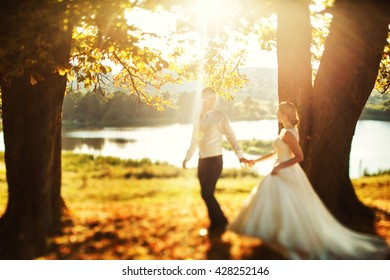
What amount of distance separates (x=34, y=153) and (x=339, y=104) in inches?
263

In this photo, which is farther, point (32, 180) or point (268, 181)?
point (32, 180)

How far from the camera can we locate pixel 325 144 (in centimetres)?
931

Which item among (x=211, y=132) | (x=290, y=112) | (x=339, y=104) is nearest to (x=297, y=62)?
(x=339, y=104)

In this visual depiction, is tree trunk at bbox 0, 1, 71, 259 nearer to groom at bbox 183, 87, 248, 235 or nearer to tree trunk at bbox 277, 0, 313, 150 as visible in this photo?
groom at bbox 183, 87, 248, 235

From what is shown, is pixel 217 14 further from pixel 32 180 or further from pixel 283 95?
pixel 32 180

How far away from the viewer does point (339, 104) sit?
30.7 feet

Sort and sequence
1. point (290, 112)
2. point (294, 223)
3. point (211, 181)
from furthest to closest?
point (211, 181)
point (290, 112)
point (294, 223)

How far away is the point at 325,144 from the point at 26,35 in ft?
21.5

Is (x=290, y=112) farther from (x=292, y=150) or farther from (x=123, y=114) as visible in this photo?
(x=123, y=114)

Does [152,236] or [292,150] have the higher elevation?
[292,150]

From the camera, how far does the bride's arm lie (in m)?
6.70

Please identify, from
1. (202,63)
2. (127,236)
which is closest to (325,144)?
(127,236)

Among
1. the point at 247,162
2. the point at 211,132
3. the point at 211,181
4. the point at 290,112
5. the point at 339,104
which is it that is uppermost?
the point at 339,104

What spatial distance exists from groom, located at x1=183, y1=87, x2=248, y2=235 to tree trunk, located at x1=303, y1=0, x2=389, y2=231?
270 cm
